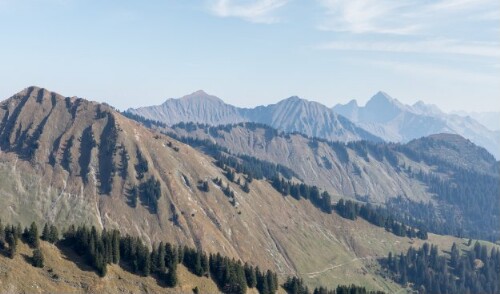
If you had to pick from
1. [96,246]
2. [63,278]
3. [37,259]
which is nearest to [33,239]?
[37,259]

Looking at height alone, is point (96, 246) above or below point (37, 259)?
above

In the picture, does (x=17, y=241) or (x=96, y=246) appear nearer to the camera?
(x=17, y=241)

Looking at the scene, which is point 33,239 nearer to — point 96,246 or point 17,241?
point 17,241

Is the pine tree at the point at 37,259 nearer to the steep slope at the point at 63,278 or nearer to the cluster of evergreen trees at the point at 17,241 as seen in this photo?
the cluster of evergreen trees at the point at 17,241

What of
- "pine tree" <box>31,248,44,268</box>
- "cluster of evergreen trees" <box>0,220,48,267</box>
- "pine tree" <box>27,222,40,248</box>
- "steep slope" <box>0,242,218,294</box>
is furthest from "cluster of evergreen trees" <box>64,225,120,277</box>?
"pine tree" <box>31,248,44,268</box>

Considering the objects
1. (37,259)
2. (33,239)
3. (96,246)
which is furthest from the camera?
(96,246)

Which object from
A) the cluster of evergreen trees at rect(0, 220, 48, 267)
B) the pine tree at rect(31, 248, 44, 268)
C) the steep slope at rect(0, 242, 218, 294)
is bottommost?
the steep slope at rect(0, 242, 218, 294)

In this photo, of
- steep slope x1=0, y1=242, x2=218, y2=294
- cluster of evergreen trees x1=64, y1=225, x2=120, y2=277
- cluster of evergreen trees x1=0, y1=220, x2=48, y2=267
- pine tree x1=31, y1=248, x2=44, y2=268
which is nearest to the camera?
steep slope x1=0, y1=242, x2=218, y2=294

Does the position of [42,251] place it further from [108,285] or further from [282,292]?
[282,292]

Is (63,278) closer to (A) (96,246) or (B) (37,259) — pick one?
(B) (37,259)

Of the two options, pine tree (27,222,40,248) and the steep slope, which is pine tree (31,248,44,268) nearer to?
the steep slope

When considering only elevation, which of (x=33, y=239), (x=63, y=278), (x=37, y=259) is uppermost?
(x=33, y=239)

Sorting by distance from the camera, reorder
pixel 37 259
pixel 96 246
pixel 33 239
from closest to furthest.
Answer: pixel 37 259 → pixel 33 239 → pixel 96 246

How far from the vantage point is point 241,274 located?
147250mm
